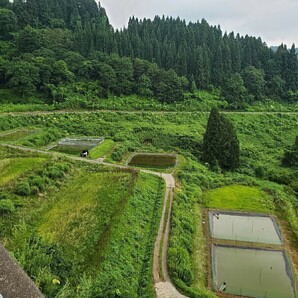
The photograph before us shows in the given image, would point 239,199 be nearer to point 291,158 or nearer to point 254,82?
point 291,158

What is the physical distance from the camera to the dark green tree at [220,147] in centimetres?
3991

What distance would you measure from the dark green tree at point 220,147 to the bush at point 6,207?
76.0ft

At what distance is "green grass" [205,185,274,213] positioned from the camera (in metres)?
28.8

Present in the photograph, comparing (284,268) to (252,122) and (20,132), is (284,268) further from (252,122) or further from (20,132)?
(252,122)

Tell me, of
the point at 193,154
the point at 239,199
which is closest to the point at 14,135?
the point at 193,154

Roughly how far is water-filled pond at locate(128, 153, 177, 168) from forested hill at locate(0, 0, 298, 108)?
2715cm

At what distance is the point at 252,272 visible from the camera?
20297 millimetres

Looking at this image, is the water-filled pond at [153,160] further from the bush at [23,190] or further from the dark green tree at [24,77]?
the dark green tree at [24,77]

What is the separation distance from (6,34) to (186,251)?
283 feet

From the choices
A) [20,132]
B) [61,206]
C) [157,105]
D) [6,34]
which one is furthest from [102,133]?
[6,34]

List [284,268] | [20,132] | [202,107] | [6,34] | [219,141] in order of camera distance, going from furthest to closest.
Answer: [6,34] → [202,107] → [20,132] → [219,141] → [284,268]

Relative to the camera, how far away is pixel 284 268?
2080cm

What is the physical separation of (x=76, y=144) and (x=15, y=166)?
13030 millimetres

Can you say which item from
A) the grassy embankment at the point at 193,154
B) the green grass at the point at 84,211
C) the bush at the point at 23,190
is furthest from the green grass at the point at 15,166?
the grassy embankment at the point at 193,154
